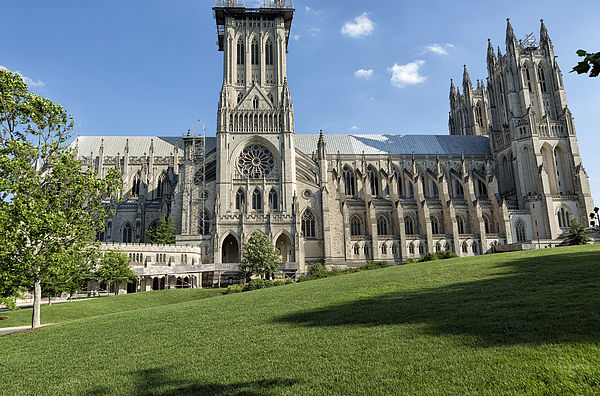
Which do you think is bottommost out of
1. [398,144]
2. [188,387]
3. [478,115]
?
[188,387]

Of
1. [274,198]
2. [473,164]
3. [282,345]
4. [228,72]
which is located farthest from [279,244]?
[282,345]

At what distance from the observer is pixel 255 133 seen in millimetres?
53500

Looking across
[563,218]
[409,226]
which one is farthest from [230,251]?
[563,218]

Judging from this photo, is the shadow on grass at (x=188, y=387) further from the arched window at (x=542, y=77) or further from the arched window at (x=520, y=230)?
the arched window at (x=542, y=77)

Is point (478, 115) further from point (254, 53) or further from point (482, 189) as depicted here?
point (254, 53)

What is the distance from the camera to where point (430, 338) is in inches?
334

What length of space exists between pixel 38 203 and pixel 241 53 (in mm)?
48163

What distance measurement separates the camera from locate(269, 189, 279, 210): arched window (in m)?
51.3

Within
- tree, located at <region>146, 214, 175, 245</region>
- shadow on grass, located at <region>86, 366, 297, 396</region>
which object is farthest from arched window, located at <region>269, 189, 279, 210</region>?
shadow on grass, located at <region>86, 366, 297, 396</region>

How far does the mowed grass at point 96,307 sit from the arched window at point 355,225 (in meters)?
28.2

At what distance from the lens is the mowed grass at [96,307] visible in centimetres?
2244

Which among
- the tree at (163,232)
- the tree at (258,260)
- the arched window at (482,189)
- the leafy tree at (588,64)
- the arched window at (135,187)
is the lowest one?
the tree at (258,260)

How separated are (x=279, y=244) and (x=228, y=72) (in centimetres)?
2641

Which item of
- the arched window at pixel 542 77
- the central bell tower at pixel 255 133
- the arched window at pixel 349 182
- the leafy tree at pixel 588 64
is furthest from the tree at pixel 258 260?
the arched window at pixel 542 77
